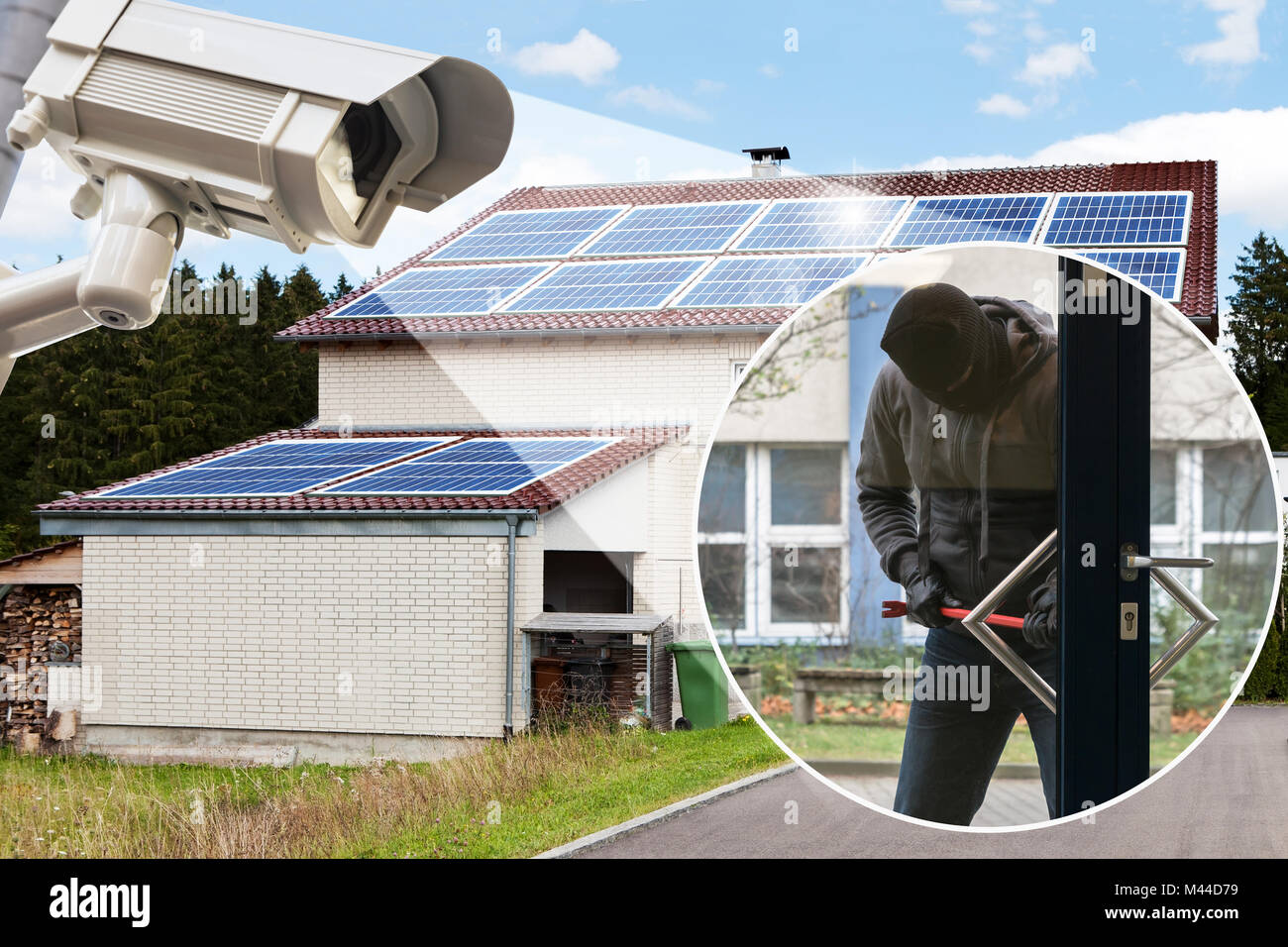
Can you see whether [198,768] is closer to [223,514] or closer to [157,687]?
[157,687]

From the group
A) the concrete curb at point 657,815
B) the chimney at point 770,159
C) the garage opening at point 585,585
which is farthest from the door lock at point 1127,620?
the chimney at point 770,159

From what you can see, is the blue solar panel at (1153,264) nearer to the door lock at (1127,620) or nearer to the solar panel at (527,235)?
the door lock at (1127,620)

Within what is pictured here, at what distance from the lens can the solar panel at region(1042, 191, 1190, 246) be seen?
11.8 feet

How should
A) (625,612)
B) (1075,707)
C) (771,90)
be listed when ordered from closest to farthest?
(1075,707)
(771,90)
(625,612)

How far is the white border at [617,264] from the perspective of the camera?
3992 mm

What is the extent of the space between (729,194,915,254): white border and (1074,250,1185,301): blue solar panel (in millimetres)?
755

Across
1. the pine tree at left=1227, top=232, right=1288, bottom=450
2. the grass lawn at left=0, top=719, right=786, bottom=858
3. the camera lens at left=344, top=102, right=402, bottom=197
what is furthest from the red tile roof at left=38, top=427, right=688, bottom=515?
the camera lens at left=344, top=102, right=402, bottom=197

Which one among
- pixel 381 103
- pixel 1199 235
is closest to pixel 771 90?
pixel 1199 235

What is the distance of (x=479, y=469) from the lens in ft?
13.4

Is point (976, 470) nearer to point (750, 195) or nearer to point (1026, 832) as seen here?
point (1026, 832)

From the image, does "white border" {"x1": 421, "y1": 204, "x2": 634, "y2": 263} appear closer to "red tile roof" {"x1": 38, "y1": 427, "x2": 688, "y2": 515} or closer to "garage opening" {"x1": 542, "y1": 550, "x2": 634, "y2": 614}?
"red tile roof" {"x1": 38, "y1": 427, "x2": 688, "y2": 515}

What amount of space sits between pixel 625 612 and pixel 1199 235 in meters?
2.51

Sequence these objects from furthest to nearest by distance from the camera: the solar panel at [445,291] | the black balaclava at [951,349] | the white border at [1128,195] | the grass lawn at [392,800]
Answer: the solar panel at [445,291] → the white border at [1128,195] → the grass lawn at [392,800] → the black balaclava at [951,349]
